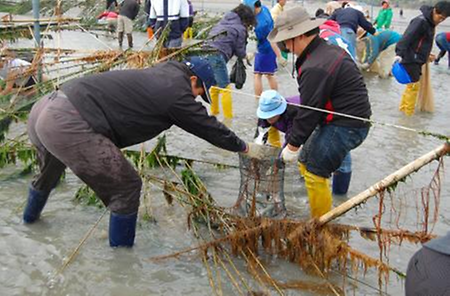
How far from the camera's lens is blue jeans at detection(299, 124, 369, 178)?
470cm

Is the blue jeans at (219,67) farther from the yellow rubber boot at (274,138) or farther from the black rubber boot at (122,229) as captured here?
the black rubber boot at (122,229)

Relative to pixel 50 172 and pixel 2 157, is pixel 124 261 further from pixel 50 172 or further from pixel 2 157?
pixel 2 157

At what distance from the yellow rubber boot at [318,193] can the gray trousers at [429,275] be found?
8.73 ft

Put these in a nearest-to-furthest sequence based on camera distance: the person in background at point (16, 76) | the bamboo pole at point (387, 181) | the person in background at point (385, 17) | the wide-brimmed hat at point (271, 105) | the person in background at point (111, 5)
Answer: the bamboo pole at point (387, 181) < the wide-brimmed hat at point (271, 105) < the person in background at point (16, 76) < the person in background at point (385, 17) < the person in background at point (111, 5)

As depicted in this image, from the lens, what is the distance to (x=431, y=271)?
6.66ft

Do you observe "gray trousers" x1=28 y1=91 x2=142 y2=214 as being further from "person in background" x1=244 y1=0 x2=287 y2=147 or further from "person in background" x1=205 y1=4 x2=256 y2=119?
"person in background" x1=244 y1=0 x2=287 y2=147

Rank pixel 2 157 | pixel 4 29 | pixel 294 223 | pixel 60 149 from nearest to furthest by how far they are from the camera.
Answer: pixel 60 149 < pixel 294 223 < pixel 2 157 < pixel 4 29

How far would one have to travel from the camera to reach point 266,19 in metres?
8.66

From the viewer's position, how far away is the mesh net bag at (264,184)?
4910 millimetres

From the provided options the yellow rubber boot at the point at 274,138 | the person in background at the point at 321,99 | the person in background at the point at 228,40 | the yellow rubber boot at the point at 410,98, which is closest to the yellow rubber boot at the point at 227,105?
the person in background at the point at 228,40

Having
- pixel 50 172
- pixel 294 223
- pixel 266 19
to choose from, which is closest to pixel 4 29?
pixel 266 19

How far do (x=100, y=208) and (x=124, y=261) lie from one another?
1.04 metres

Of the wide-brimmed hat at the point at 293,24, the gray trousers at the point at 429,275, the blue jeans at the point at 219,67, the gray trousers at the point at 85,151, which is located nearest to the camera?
the gray trousers at the point at 429,275

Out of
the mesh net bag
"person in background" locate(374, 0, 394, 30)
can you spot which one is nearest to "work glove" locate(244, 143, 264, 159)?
the mesh net bag
